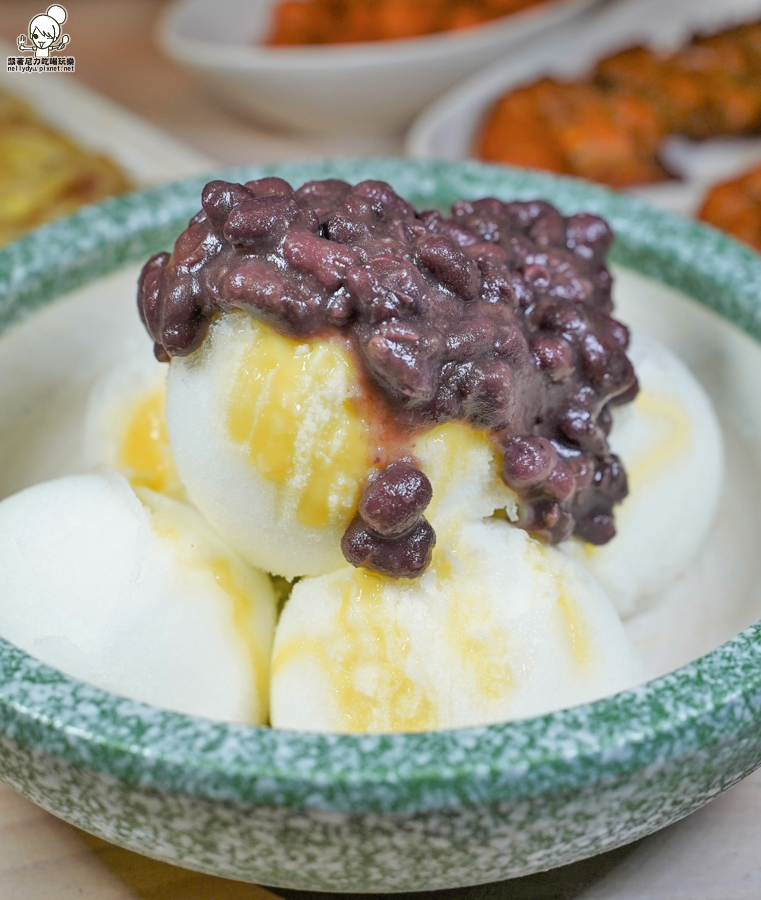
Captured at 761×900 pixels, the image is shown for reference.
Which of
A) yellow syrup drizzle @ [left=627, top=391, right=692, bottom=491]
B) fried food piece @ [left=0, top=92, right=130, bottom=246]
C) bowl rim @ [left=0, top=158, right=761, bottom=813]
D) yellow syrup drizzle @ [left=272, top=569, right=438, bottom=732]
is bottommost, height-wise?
fried food piece @ [left=0, top=92, right=130, bottom=246]

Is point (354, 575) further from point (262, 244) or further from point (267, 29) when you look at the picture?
point (267, 29)

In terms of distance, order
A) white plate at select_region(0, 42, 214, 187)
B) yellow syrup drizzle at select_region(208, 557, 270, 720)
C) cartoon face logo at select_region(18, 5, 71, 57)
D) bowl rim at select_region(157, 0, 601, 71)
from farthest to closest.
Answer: bowl rim at select_region(157, 0, 601, 71), white plate at select_region(0, 42, 214, 187), cartoon face logo at select_region(18, 5, 71, 57), yellow syrup drizzle at select_region(208, 557, 270, 720)

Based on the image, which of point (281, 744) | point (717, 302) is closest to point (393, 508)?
point (281, 744)

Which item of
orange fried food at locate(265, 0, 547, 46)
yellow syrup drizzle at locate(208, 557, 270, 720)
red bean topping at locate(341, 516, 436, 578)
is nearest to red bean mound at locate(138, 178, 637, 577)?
red bean topping at locate(341, 516, 436, 578)

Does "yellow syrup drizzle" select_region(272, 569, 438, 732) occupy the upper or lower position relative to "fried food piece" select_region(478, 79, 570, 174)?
upper

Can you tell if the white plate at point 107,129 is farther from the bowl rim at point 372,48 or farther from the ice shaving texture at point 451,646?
the ice shaving texture at point 451,646

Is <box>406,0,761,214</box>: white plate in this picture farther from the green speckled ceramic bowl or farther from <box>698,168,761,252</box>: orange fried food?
the green speckled ceramic bowl

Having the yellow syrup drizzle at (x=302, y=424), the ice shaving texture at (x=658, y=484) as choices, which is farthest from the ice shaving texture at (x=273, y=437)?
the ice shaving texture at (x=658, y=484)
